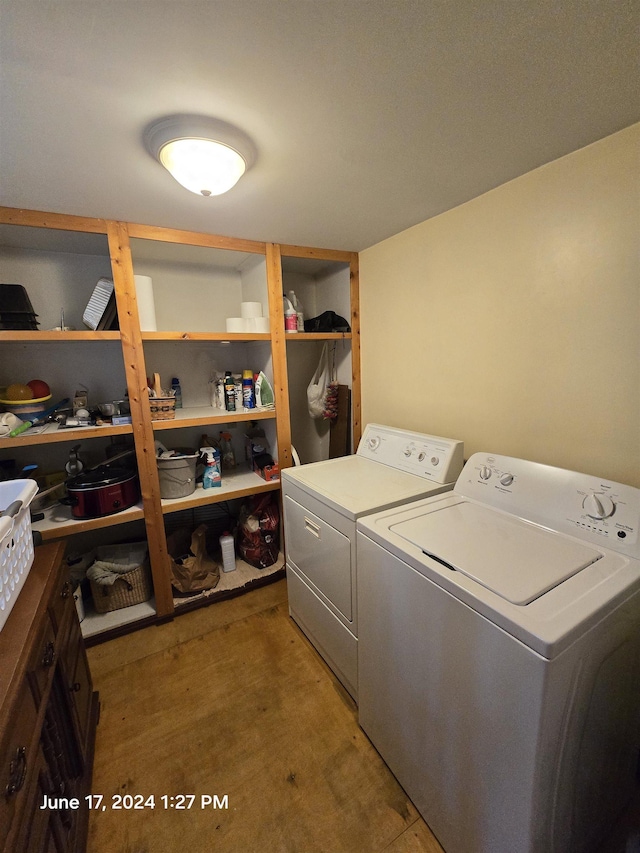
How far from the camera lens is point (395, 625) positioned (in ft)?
3.58

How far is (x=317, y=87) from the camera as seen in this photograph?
0.89 meters

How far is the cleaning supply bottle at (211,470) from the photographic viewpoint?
213 cm

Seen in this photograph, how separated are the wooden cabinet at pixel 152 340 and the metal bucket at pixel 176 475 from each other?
6 centimetres

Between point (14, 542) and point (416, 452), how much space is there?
1580 mm

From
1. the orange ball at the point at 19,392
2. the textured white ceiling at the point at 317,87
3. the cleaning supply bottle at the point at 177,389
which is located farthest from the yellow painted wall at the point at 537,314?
the orange ball at the point at 19,392

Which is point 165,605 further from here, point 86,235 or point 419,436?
point 86,235

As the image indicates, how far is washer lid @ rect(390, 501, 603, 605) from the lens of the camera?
867 mm

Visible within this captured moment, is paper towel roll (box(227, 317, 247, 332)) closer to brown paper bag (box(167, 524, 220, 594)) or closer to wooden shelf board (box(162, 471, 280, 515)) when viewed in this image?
wooden shelf board (box(162, 471, 280, 515))

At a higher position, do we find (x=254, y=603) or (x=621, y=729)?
(x=621, y=729)

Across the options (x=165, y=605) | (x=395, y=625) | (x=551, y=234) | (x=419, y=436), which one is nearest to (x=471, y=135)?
(x=551, y=234)

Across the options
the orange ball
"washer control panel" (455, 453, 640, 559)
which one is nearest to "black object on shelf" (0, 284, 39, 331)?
the orange ball

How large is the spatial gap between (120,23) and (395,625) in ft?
5.40

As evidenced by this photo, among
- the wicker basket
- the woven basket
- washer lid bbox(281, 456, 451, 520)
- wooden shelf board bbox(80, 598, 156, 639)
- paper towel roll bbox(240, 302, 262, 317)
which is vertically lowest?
wooden shelf board bbox(80, 598, 156, 639)

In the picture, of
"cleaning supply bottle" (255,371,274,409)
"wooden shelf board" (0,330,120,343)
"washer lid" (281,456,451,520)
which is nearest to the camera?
"washer lid" (281,456,451,520)
